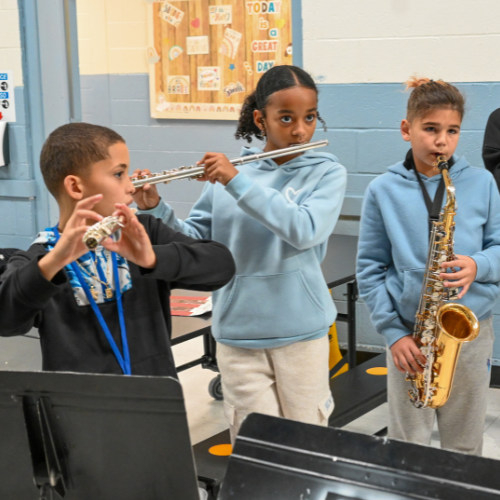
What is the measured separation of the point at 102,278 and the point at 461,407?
958 millimetres

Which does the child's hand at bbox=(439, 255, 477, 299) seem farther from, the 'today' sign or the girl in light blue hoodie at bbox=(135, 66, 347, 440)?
the 'today' sign

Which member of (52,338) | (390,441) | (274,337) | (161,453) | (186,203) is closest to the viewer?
(390,441)

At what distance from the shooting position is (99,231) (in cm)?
113

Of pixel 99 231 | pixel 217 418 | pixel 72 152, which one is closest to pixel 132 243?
pixel 99 231

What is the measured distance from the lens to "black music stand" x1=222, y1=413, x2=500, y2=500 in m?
Result: 0.86

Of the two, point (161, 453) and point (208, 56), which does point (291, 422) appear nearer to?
point (161, 453)

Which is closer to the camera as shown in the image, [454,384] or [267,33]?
[454,384]

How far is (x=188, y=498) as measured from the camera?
101 centimetres

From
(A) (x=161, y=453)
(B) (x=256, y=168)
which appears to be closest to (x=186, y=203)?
(B) (x=256, y=168)

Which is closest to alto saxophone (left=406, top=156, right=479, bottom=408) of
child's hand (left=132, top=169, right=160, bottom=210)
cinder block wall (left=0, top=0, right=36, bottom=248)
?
child's hand (left=132, top=169, right=160, bottom=210)

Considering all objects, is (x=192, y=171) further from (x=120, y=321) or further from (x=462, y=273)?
(x=462, y=273)

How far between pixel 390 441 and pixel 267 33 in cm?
286

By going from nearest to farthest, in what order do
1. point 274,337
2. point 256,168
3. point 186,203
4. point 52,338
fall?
point 52,338 → point 274,337 → point 256,168 → point 186,203

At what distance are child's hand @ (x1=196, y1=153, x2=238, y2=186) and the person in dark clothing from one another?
9.9 inches
